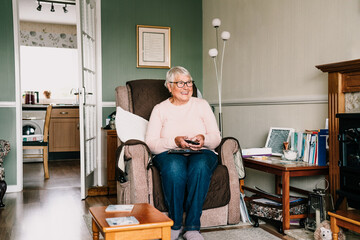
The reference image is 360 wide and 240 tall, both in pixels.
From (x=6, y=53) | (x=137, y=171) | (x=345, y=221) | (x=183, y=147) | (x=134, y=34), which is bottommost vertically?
(x=345, y=221)

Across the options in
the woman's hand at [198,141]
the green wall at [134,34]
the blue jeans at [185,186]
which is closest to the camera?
the blue jeans at [185,186]

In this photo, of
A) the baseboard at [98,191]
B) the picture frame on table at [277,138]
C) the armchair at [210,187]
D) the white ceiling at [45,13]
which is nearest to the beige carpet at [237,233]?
the armchair at [210,187]

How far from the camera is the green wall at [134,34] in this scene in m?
4.35

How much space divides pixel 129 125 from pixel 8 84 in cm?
194

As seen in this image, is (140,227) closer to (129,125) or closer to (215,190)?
(215,190)

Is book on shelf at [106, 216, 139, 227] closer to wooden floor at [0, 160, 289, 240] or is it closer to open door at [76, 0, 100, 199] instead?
wooden floor at [0, 160, 289, 240]

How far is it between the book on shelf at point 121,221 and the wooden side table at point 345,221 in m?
1.11

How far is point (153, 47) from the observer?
4488mm

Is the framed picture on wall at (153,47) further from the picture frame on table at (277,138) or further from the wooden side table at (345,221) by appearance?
the wooden side table at (345,221)

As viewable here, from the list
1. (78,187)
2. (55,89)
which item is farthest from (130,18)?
(55,89)

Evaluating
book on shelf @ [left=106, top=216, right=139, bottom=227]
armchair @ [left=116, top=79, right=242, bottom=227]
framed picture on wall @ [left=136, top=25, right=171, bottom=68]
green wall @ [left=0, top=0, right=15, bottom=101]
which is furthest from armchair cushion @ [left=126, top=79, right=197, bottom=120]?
green wall @ [left=0, top=0, right=15, bottom=101]

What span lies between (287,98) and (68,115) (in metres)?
4.61

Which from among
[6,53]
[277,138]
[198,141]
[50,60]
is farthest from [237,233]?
[50,60]

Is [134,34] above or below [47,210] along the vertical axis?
above
